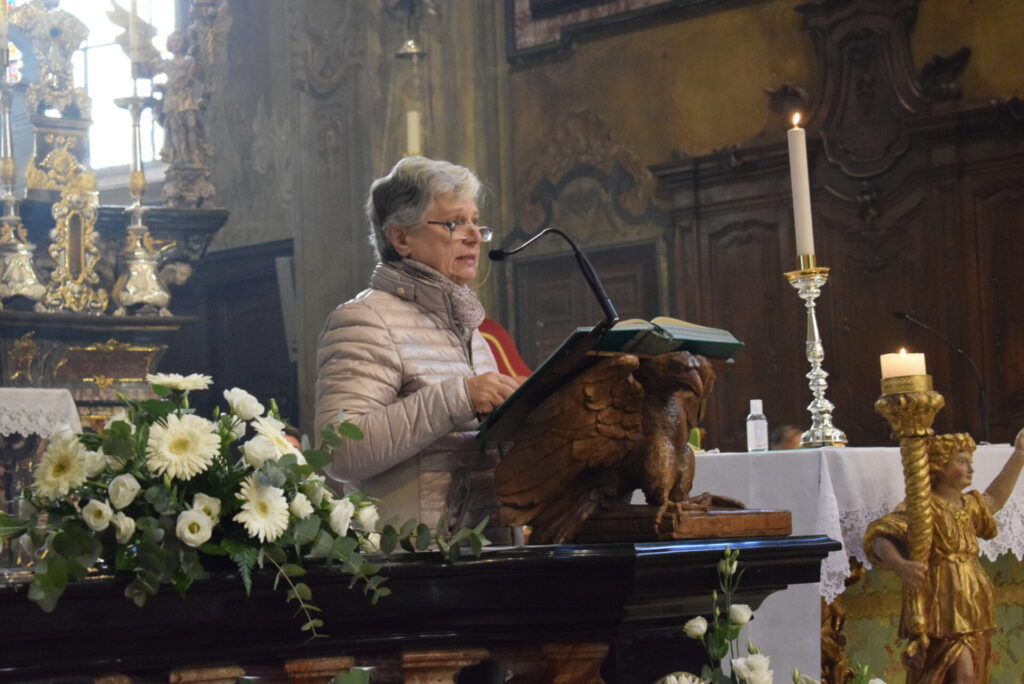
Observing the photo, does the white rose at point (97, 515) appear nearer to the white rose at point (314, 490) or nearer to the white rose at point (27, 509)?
the white rose at point (27, 509)

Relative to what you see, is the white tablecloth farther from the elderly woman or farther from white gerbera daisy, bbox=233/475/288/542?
white gerbera daisy, bbox=233/475/288/542

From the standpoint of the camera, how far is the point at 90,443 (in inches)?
81.7

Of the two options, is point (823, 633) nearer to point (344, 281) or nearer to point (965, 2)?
point (965, 2)

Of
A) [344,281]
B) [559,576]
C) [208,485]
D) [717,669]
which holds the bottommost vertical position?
[717,669]

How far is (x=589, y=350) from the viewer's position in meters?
2.41

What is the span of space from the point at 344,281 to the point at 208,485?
8139 millimetres

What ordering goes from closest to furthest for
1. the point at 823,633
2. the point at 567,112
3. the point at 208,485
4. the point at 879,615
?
the point at 208,485, the point at 823,633, the point at 879,615, the point at 567,112

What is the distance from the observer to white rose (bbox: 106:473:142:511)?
6.40 feet

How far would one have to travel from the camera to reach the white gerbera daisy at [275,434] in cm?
210

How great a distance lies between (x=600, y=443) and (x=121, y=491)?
83cm

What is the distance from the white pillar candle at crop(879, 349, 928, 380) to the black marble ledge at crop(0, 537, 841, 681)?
181 cm

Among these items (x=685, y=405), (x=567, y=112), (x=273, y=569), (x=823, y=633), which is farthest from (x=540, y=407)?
(x=567, y=112)

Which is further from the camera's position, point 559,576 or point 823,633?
point 823,633

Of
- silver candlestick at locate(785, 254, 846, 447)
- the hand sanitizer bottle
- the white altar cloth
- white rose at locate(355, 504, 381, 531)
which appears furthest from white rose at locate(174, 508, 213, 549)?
the hand sanitizer bottle
